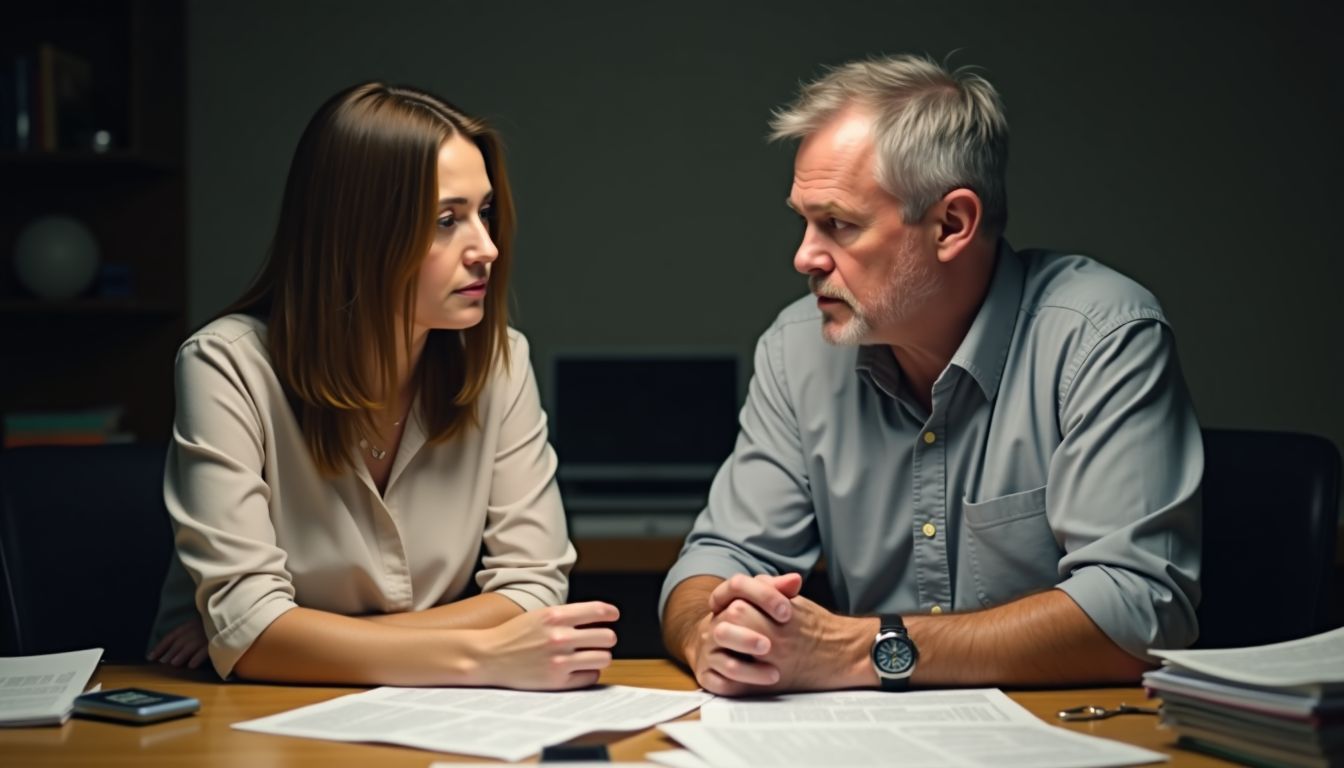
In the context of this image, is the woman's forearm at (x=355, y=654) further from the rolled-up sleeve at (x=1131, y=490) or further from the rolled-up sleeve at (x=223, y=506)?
the rolled-up sleeve at (x=1131, y=490)

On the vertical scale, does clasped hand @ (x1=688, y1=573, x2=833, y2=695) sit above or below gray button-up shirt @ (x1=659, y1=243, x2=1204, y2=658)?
below

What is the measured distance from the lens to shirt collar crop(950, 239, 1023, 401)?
1.73m

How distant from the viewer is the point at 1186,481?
61.8 inches

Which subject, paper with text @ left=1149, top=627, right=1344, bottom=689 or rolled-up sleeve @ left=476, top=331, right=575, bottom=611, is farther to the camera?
rolled-up sleeve @ left=476, top=331, right=575, bottom=611

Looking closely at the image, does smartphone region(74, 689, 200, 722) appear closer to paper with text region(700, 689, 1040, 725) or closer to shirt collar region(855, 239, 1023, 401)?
paper with text region(700, 689, 1040, 725)

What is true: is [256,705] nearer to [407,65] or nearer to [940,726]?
[940,726]

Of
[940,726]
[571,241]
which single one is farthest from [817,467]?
[571,241]

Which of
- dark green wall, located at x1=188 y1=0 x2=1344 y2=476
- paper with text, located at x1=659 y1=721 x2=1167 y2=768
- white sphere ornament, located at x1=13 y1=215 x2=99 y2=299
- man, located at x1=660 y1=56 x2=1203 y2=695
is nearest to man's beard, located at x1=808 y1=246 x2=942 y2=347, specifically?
man, located at x1=660 y1=56 x2=1203 y2=695

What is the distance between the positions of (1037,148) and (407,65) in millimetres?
1818

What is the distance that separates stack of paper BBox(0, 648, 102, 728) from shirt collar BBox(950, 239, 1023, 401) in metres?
1.08

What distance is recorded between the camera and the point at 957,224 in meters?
1.79

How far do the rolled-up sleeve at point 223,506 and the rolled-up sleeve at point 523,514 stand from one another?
0.96ft

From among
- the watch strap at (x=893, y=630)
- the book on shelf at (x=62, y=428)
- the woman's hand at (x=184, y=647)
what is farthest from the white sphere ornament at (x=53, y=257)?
the watch strap at (x=893, y=630)

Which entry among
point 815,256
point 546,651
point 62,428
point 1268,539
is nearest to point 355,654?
point 546,651
